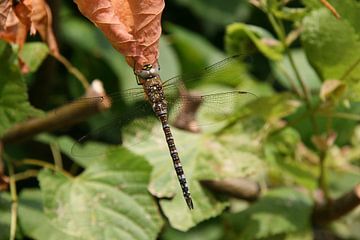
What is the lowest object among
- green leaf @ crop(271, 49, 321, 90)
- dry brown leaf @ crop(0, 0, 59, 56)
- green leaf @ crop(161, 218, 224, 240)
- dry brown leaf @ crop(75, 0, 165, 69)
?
green leaf @ crop(161, 218, 224, 240)

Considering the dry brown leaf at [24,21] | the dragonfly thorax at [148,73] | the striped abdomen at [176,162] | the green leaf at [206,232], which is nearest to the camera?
the dry brown leaf at [24,21]

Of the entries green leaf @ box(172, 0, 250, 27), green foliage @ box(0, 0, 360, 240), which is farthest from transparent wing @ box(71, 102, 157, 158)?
green leaf @ box(172, 0, 250, 27)

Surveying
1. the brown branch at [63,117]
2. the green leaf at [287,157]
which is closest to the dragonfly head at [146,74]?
the brown branch at [63,117]

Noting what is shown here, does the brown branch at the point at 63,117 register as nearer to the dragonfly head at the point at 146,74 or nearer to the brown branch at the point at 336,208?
the dragonfly head at the point at 146,74

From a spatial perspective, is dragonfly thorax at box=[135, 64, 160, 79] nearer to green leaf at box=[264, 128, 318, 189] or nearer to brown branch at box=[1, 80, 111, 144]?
brown branch at box=[1, 80, 111, 144]

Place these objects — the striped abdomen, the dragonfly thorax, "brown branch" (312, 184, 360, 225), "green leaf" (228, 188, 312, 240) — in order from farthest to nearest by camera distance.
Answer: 1. "green leaf" (228, 188, 312, 240)
2. "brown branch" (312, 184, 360, 225)
3. the striped abdomen
4. the dragonfly thorax

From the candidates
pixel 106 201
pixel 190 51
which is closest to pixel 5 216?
pixel 106 201
